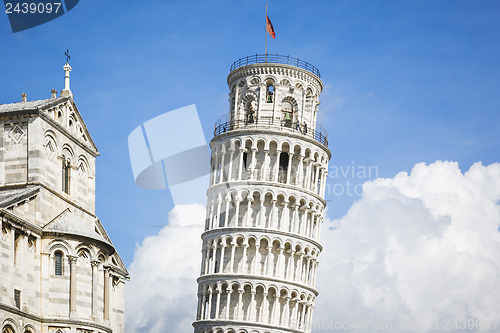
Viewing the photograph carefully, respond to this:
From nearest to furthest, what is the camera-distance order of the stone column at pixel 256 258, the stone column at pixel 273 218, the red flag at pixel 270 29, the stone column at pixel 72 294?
the stone column at pixel 72 294, the stone column at pixel 256 258, the stone column at pixel 273 218, the red flag at pixel 270 29

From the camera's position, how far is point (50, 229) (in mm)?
52281

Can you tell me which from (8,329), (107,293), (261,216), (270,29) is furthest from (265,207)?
(8,329)

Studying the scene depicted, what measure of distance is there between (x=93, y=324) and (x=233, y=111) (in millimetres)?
47735

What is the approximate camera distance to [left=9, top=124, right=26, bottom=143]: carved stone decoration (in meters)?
54.2

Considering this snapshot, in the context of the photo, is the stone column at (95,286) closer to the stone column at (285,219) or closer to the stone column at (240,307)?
the stone column at (240,307)

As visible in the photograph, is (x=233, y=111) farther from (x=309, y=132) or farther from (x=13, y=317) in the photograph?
(x=13, y=317)

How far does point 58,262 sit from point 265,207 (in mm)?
41495

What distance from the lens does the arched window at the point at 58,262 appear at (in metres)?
52.2

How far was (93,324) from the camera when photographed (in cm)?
5259

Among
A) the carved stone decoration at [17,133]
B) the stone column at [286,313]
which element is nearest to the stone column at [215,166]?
the stone column at [286,313]

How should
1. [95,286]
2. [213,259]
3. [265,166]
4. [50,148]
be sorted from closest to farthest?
1. [95,286]
2. [50,148]
3. [213,259]
4. [265,166]

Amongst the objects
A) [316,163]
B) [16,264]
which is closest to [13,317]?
[16,264]

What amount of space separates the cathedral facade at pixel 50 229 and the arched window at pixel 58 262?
0.19 feet

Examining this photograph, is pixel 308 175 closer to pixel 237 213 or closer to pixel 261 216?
pixel 261 216
